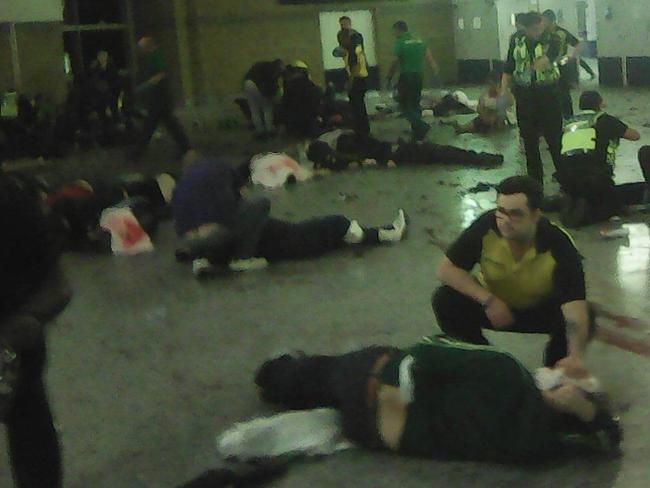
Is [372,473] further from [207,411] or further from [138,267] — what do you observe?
[138,267]

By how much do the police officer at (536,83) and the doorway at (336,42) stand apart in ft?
47.3

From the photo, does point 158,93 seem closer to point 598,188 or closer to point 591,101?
point 591,101

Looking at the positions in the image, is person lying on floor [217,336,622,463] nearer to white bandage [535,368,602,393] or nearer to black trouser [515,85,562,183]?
white bandage [535,368,602,393]

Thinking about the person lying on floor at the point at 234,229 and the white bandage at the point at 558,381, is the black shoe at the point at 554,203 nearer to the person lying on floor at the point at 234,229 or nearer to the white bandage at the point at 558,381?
the person lying on floor at the point at 234,229

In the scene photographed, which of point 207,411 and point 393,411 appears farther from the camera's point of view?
point 207,411

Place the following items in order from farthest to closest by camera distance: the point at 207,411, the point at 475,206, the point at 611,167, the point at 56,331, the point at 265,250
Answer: the point at 475,206
the point at 611,167
the point at 265,250
the point at 56,331
the point at 207,411

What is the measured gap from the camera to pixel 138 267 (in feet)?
23.1

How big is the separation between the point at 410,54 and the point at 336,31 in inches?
413

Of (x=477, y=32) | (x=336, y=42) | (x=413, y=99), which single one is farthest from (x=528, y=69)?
(x=477, y=32)

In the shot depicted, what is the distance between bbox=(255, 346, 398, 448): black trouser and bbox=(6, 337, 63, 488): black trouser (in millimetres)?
1129

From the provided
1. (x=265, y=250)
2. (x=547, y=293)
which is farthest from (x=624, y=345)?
(x=265, y=250)

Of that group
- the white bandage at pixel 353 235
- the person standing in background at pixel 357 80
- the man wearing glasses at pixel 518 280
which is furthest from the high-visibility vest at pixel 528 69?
the person standing in background at pixel 357 80

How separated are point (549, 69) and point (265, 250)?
2.71 m

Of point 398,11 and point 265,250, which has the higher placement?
point 398,11
